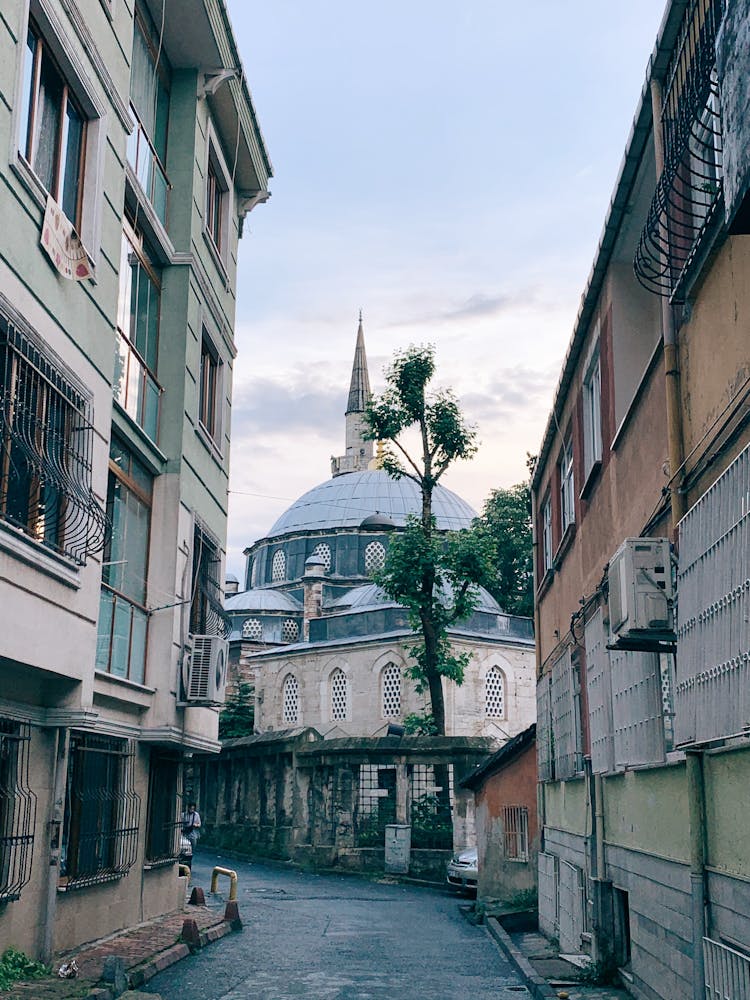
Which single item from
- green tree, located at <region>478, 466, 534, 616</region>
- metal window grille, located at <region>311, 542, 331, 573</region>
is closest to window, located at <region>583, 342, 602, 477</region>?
green tree, located at <region>478, 466, 534, 616</region>

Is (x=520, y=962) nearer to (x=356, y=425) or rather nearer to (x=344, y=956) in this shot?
(x=344, y=956)

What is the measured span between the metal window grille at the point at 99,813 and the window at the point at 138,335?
3.76 meters

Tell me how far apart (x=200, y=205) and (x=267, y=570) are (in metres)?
52.7

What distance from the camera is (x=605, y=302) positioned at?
35.0 feet

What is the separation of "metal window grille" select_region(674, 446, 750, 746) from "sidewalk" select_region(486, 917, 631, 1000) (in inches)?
167

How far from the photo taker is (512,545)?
176ft

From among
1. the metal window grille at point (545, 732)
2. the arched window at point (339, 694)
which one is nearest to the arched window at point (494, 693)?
the arched window at point (339, 694)

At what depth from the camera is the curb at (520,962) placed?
1017cm

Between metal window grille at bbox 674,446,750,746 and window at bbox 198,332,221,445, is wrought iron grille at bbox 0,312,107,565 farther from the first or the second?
window at bbox 198,332,221,445

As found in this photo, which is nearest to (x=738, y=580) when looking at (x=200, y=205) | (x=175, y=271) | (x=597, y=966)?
(x=597, y=966)

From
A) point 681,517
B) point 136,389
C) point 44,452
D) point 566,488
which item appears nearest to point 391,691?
point 566,488

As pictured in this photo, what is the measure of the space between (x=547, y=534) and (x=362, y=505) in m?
47.9

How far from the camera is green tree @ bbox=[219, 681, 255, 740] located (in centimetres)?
5734

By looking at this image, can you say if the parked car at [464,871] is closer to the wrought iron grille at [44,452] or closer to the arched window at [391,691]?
the wrought iron grille at [44,452]
